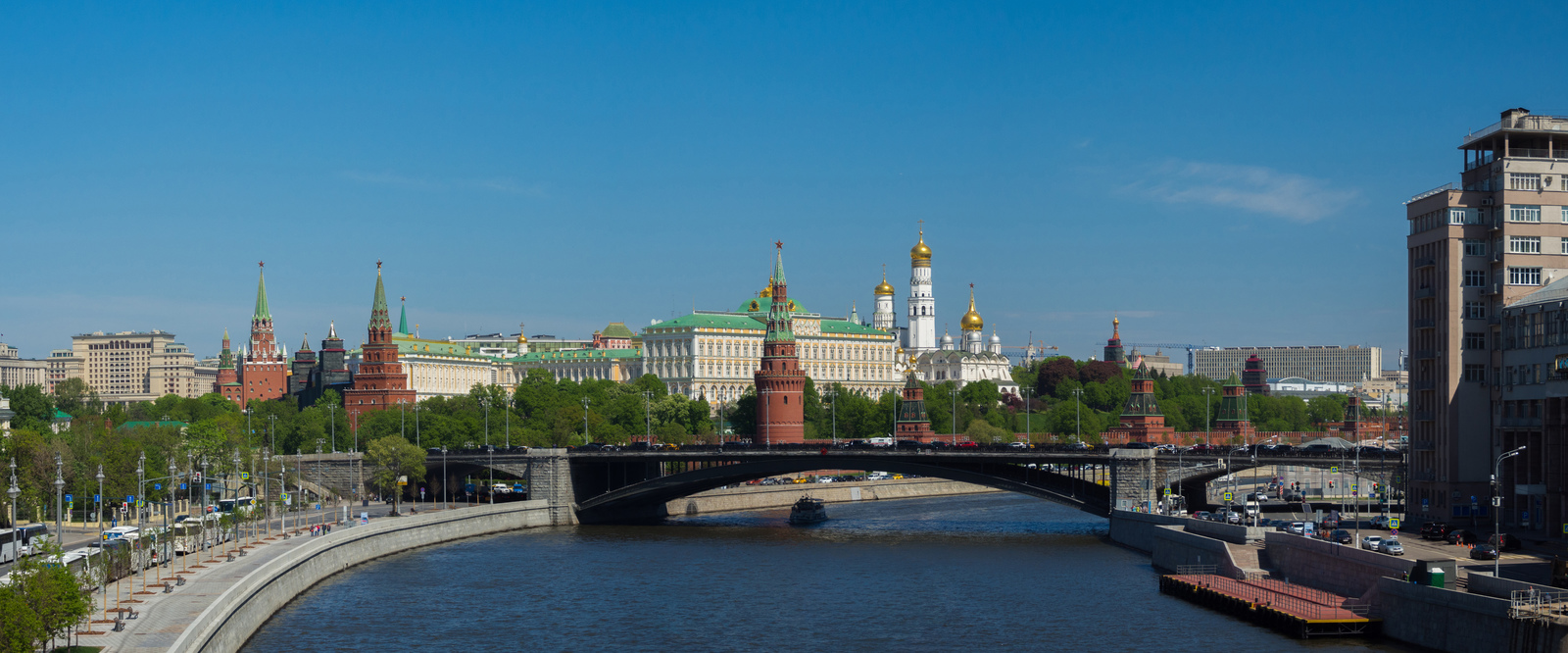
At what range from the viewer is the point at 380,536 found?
88.2 metres

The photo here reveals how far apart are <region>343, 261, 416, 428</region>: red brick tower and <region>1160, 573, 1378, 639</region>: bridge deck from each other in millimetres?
127407

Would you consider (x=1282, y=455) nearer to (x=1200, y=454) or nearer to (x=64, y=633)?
(x=1200, y=454)

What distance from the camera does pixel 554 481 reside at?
11375 cm

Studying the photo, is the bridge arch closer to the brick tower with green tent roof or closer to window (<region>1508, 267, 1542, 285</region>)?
window (<region>1508, 267, 1542, 285</region>)

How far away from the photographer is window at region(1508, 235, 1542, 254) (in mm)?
76812

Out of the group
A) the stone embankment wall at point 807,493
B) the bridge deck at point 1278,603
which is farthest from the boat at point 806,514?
the bridge deck at point 1278,603

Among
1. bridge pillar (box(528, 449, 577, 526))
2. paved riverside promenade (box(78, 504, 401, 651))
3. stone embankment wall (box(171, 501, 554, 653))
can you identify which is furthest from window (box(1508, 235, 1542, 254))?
bridge pillar (box(528, 449, 577, 526))

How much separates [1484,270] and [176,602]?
58.1m

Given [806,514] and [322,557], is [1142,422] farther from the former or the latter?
[322,557]

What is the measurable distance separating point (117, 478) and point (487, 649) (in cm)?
4722

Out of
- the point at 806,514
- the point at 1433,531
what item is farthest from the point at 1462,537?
the point at 806,514

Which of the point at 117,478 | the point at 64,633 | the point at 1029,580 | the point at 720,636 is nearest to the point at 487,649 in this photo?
the point at 720,636

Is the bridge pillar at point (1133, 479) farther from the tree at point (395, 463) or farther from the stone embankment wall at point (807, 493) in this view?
the tree at point (395, 463)

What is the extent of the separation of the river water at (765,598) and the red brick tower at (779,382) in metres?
53.9
